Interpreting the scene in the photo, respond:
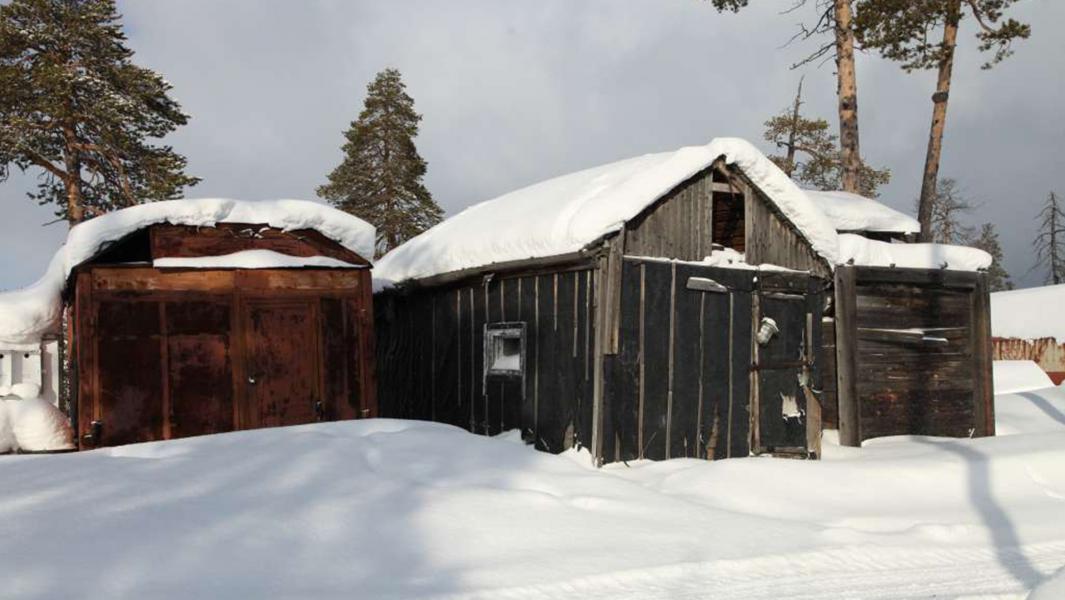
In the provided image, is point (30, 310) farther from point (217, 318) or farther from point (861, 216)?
point (861, 216)

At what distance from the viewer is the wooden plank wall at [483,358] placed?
29.6 ft

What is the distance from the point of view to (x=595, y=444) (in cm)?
862

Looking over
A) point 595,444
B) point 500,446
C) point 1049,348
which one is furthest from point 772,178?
point 1049,348

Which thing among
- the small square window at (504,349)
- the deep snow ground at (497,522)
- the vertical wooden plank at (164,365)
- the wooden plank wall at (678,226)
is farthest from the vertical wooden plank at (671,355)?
the vertical wooden plank at (164,365)

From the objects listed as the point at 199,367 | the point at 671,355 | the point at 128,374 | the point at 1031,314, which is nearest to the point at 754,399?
the point at 671,355

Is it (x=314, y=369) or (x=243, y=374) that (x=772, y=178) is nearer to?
(x=314, y=369)

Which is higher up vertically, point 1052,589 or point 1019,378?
point 1052,589

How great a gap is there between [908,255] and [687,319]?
416cm

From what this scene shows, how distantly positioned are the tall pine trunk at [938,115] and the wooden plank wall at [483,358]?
1026cm

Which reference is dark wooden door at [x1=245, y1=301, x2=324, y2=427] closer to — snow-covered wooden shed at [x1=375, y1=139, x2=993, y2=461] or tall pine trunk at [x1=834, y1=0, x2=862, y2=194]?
snow-covered wooden shed at [x1=375, y1=139, x2=993, y2=461]

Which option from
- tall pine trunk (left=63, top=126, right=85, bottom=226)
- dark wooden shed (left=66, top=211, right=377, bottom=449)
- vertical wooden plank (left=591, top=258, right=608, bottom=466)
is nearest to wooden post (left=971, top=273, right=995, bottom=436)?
vertical wooden plank (left=591, top=258, right=608, bottom=466)

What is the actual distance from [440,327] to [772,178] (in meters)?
5.03

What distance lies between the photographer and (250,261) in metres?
11.1

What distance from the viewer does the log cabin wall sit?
1108 centimetres
